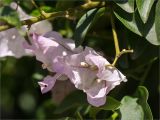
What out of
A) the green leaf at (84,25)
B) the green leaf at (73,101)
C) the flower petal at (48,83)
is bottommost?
the green leaf at (73,101)

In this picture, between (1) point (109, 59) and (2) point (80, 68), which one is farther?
(1) point (109, 59)

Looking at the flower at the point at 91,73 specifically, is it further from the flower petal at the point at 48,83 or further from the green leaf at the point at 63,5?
the green leaf at the point at 63,5

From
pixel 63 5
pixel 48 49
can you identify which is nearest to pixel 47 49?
pixel 48 49

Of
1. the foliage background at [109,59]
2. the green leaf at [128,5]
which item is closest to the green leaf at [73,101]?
the foliage background at [109,59]

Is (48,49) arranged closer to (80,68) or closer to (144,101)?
(80,68)

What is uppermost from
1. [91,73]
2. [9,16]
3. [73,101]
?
[9,16]

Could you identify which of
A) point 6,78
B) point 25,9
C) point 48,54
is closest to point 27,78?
point 6,78
